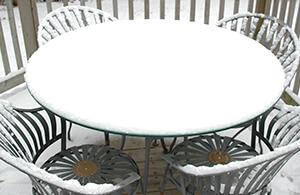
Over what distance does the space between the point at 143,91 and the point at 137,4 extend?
264 inches

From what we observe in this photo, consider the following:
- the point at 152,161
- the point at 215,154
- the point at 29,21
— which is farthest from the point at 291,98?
the point at 29,21

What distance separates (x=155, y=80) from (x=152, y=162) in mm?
1059

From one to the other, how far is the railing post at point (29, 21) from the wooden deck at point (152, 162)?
159 centimetres

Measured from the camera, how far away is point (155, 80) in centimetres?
189

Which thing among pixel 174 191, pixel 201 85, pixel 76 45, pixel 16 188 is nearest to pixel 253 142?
pixel 174 191

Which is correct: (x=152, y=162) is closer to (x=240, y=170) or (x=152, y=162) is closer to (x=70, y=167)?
(x=70, y=167)

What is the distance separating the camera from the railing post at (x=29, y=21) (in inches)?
141

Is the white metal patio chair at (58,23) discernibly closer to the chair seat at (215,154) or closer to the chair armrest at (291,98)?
the chair seat at (215,154)

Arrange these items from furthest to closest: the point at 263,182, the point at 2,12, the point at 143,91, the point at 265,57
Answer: the point at 2,12
the point at 265,57
the point at 143,91
the point at 263,182

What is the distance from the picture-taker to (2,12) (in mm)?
7512

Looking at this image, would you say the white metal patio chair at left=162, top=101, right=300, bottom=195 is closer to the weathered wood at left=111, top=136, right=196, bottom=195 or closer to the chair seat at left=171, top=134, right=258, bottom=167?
the chair seat at left=171, top=134, right=258, bottom=167

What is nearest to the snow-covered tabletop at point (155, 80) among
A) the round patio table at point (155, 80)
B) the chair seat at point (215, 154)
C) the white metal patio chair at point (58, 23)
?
the round patio table at point (155, 80)

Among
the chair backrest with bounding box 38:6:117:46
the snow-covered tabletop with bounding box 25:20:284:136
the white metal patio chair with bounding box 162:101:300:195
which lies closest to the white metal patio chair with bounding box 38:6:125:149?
the chair backrest with bounding box 38:6:117:46

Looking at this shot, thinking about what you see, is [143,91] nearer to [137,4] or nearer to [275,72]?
[275,72]
